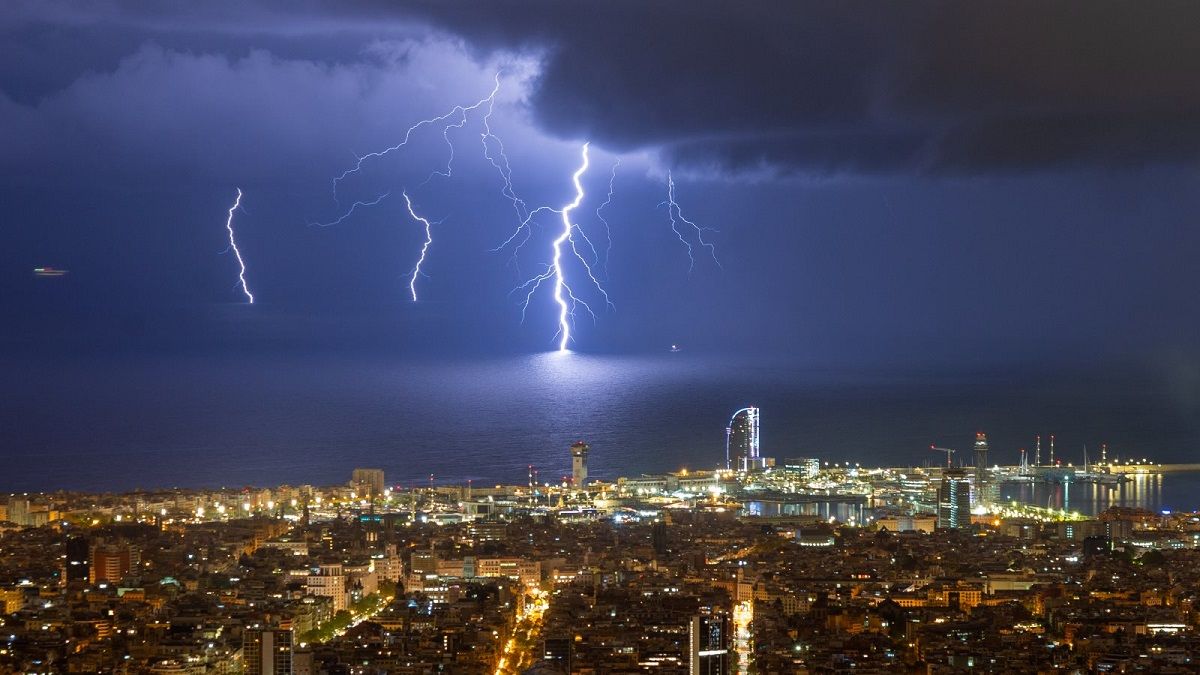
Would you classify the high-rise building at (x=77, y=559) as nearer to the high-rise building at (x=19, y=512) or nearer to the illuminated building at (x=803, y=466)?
the high-rise building at (x=19, y=512)

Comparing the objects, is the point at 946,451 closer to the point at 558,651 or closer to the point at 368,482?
the point at 368,482

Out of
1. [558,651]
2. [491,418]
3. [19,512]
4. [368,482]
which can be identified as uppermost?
[491,418]

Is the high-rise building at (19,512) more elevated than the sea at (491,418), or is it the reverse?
the sea at (491,418)

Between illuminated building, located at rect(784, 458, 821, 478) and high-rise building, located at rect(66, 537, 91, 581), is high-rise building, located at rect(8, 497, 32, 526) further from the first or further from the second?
illuminated building, located at rect(784, 458, 821, 478)

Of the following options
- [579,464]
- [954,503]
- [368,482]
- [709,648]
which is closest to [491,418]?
[579,464]

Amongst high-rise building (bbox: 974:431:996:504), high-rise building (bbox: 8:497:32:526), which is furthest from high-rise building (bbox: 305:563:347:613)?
high-rise building (bbox: 974:431:996:504)

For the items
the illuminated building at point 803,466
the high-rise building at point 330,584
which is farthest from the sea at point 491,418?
the high-rise building at point 330,584

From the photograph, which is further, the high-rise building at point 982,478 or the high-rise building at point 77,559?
the high-rise building at point 982,478
